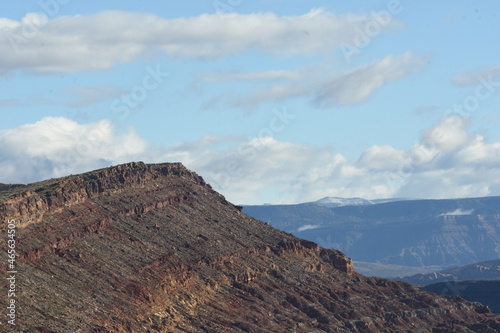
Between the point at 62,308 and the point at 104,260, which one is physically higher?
the point at 104,260

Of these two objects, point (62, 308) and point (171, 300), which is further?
point (171, 300)

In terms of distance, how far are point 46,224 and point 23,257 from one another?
1711 cm

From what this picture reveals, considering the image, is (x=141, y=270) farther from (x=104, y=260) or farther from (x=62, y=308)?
(x=62, y=308)

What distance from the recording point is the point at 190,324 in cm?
18862

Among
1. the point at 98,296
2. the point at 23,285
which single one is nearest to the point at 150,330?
the point at 98,296

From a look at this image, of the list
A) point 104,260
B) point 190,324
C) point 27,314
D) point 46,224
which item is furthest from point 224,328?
point 27,314

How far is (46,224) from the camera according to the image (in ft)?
628

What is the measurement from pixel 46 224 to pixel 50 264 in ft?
46.2

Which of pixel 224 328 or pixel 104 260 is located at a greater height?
pixel 104 260

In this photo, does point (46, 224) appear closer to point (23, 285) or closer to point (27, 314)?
point (23, 285)

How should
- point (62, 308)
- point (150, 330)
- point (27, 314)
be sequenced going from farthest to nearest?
1. point (150, 330)
2. point (62, 308)
3. point (27, 314)

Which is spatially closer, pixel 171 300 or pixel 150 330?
pixel 150 330

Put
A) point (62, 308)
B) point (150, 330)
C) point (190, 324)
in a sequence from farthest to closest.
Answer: point (190, 324) < point (150, 330) < point (62, 308)

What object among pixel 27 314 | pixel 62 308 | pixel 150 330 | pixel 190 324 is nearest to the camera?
pixel 27 314
